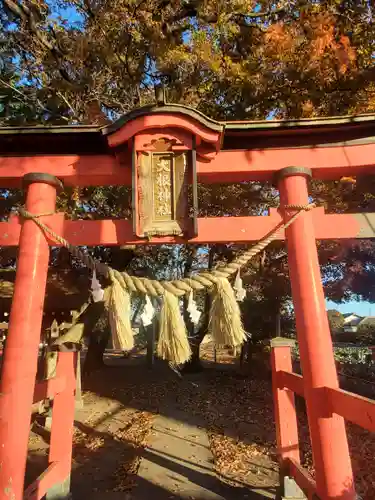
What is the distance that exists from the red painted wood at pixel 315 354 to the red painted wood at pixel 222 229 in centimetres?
21

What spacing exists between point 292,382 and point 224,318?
170cm

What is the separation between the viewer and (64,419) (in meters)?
4.71

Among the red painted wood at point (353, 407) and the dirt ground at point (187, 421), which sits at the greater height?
the red painted wood at point (353, 407)

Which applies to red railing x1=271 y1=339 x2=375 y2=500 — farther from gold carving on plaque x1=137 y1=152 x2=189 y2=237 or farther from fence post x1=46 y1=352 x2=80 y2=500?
fence post x1=46 y1=352 x2=80 y2=500

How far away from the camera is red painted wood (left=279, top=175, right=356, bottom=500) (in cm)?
310

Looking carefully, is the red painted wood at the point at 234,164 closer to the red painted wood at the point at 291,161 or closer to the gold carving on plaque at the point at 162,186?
the red painted wood at the point at 291,161

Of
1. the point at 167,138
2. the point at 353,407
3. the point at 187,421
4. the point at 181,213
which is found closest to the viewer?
the point at 353,407

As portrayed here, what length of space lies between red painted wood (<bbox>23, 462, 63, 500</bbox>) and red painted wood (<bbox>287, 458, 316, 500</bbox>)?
104 inches

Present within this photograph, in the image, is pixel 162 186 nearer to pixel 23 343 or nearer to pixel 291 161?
pixel 291 161

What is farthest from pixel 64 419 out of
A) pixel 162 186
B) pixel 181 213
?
pixel 162 186


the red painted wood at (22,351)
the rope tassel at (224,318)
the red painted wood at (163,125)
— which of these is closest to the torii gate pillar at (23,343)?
the red painted wood at (22,351)

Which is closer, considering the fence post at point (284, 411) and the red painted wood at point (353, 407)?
the red painted wood at point (353, 407)

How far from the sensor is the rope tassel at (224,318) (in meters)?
3.27

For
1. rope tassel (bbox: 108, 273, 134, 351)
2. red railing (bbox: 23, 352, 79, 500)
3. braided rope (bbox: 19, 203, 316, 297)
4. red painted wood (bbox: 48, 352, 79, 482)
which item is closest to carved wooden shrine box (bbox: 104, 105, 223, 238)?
braided rope (bbox: 19, 203, 316, 297)
